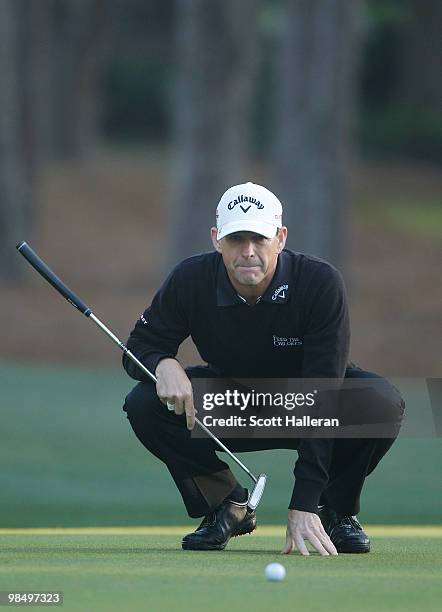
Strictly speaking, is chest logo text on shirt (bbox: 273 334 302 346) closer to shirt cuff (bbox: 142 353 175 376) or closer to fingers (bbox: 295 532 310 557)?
shirt cuff (bbox: 142 353 175 376)

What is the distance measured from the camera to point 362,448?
259 inches

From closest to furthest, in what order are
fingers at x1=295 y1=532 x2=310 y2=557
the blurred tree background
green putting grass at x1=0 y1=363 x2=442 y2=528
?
fingers at x1=295 y1=532 x2=310 y2=557, green putting grass at x1=0 y1=363 x2=442 y2=528, the blurred tree background

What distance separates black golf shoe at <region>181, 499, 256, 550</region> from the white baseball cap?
115 cm

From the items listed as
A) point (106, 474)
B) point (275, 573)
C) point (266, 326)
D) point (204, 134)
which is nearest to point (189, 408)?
point (266, 326)

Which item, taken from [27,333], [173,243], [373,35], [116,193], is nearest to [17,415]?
[27,333]

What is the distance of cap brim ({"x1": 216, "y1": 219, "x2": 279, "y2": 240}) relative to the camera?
6277mm

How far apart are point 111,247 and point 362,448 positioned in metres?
21.5

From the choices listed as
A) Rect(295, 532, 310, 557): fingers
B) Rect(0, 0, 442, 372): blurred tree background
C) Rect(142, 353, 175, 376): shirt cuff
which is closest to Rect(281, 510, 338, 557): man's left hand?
Rect(295, 532, 310, 557): fingers

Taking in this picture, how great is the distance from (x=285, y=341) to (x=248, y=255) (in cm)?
42

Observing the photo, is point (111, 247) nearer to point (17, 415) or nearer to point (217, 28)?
point (217, 28)

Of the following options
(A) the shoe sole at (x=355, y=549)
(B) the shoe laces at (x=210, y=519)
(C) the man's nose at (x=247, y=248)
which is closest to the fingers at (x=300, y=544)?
(A) the shoe sole at (x=355, y=549)

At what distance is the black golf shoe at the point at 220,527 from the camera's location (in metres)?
6.64

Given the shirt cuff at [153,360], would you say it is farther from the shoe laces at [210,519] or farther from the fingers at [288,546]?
the fingers at [288,546]

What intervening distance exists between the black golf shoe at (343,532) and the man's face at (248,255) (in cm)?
102
